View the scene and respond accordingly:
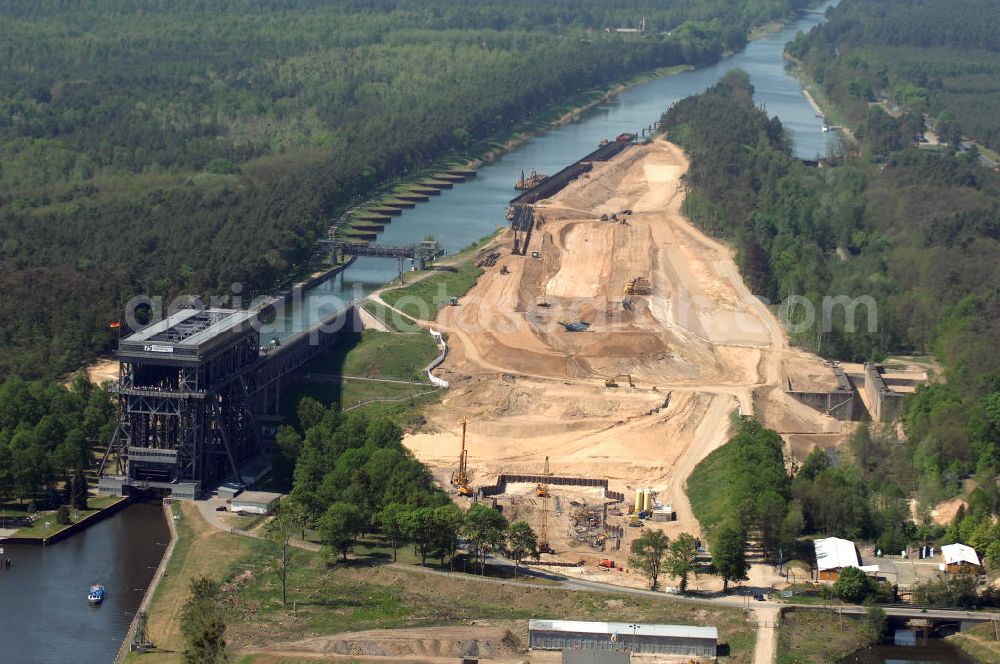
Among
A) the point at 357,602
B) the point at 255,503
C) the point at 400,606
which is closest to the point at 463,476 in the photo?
the point at 255,503

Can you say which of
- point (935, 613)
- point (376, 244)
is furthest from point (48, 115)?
point (935, 613)

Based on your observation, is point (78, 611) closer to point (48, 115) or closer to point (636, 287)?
point (636, 287)

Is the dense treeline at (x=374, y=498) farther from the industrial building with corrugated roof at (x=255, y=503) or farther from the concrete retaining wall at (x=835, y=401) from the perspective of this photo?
the concrete retaining wall at (x=835, y=401)

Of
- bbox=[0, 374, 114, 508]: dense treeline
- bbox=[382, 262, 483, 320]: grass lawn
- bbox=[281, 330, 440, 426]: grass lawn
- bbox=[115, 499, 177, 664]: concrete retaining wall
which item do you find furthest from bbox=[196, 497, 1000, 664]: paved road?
bbox=[382, 262, 483, 320]: grass lawn

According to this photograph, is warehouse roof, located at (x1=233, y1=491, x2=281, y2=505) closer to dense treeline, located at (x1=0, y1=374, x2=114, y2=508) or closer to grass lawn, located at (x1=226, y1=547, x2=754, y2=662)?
dense treeline, located at (x1=0, y1=374, x2=114, y2=508)

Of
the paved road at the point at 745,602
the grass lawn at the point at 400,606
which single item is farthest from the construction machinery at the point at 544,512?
the grass lawn at the point at 400,606

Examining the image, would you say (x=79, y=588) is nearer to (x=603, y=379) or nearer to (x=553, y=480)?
(x=553, y=480)
